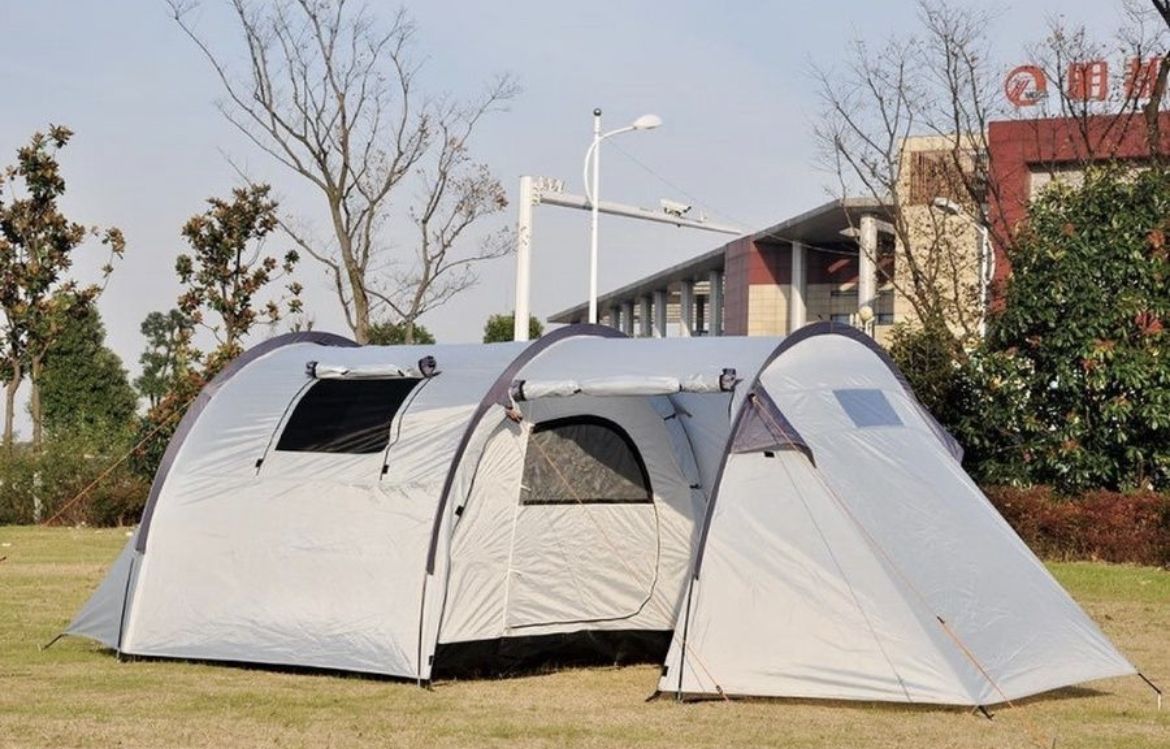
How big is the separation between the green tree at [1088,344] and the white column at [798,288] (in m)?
30.9

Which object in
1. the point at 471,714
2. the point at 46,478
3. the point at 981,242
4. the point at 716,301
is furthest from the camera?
the point at 716,301

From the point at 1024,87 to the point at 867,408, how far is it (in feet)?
80.6

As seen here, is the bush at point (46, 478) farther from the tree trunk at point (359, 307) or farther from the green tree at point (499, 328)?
the green tree at point (499, 328)

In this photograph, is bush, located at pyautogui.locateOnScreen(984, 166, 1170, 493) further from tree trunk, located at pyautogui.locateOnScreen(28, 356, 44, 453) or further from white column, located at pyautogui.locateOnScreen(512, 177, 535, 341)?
tree trunk, located at pyautogui.locateOnScreen(28, 356, 44, 453)

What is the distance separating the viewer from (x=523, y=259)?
30266 millimetres

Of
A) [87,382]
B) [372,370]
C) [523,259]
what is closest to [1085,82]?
[523,259]

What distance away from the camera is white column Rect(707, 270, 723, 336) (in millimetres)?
62844

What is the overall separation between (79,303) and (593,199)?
9.25 m

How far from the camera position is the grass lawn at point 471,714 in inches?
410

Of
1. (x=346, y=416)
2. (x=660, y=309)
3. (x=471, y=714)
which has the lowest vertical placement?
(x=471, y=714)

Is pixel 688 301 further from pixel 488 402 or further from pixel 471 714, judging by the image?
pixel 471 714

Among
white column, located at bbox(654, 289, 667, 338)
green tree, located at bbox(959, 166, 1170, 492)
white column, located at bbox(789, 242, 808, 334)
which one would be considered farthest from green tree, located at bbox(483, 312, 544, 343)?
green tree, located at bbox(959, 166, 1170, 492)

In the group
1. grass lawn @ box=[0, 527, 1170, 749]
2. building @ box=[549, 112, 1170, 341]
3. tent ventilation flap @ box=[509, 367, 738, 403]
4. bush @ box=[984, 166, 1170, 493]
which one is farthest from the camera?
building @ box=[549, 112, 1170, 341]

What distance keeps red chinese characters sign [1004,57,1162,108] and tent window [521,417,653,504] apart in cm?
1777
